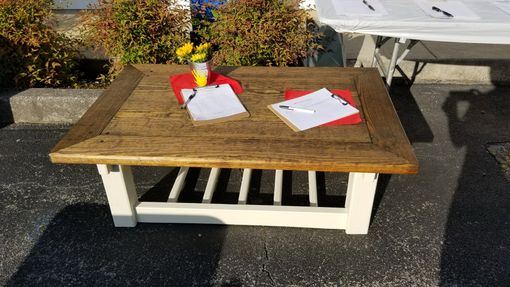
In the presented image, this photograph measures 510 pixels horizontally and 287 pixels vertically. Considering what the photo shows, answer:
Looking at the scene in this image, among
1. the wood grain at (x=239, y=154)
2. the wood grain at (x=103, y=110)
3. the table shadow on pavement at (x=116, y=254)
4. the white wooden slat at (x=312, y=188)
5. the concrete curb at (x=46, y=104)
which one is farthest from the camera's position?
the concrete curb at (x=46, y=104)

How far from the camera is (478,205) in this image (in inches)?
91.6

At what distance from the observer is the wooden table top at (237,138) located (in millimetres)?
1582

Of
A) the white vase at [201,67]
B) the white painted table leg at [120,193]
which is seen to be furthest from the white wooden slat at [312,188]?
the white painted table leg at [120,193]

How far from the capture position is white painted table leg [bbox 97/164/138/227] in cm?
193

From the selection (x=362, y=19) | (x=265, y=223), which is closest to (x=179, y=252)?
(x=265, y=223)

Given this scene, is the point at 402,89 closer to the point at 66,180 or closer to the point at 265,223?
the point at 265,223

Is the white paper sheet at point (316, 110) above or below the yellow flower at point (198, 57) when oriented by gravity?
below

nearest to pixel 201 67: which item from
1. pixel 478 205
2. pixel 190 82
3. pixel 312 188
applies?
pixel 190 82

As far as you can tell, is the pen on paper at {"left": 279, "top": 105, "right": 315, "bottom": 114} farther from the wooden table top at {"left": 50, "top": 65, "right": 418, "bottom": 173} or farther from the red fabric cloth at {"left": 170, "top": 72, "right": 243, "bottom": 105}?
the red fabric cloth at {"left": 170, "top": 72, "right": 243, "bottom": 105}

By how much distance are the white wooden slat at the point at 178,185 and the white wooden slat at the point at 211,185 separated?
0.17m

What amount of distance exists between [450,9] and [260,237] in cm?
192

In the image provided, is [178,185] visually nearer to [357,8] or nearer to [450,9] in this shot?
[357,8]

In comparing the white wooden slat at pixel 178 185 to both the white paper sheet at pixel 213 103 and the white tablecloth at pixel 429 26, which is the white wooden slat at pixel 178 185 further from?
the white tablecloth at pixel 429 26

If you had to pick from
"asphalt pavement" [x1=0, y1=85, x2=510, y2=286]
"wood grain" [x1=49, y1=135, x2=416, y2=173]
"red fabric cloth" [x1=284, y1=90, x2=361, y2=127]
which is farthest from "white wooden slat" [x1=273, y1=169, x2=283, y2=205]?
"wood grain" [x1=49, y1=135, x2=416, y2=173]
